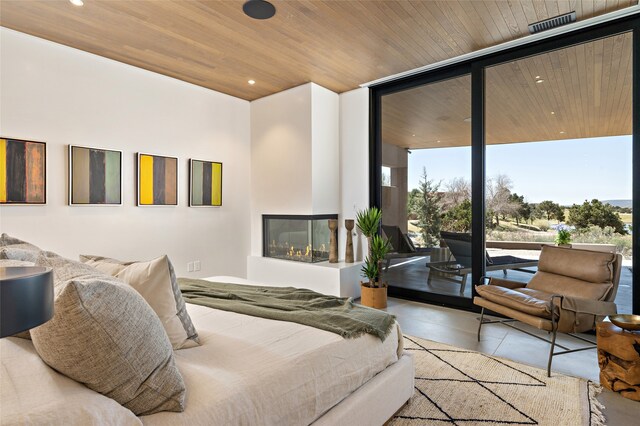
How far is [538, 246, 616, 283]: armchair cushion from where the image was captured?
2.75 metres

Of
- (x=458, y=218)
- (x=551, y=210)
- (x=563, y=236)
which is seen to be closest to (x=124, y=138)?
(x=458, y=218)

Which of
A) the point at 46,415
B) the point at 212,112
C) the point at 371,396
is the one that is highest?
the point at 212,112

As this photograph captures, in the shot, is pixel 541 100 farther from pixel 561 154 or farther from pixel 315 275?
pixel 315 275

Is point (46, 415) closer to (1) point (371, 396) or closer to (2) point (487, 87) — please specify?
(1) point (371, 396)

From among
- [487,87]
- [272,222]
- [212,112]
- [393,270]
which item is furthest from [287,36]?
[393,270]

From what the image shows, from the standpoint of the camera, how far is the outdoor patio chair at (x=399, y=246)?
4535 millimetres

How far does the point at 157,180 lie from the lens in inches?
164

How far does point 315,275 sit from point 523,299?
236 cm

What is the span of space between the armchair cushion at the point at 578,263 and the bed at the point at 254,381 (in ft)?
5.91

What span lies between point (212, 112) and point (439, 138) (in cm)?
290

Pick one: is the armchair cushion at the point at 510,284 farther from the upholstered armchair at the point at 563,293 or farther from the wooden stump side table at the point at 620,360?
the wooden stump side table at the point at 620,360

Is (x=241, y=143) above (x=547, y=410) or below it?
above

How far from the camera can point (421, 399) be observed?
2152 mm

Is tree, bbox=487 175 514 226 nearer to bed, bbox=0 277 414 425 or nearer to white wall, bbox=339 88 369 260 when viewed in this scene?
white wall, bbox=339 88 369 260
